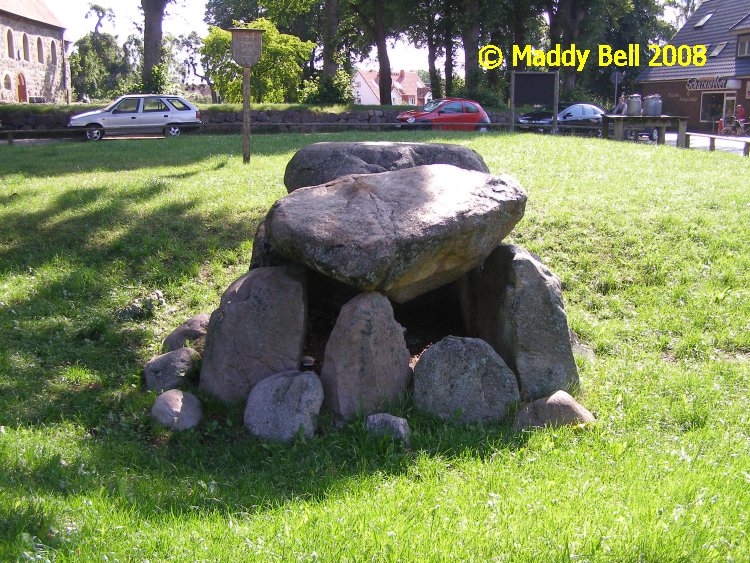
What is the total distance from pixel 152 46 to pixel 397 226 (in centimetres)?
2422

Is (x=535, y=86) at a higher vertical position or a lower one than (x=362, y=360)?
higher

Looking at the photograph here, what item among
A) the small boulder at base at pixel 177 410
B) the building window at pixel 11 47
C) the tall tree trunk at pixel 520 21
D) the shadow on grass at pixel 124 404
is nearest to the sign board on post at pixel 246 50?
the shadow on grass at pixel 124 404

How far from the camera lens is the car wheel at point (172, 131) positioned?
21.4m

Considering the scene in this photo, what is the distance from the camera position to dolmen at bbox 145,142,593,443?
549 cm

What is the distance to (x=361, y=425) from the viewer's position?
5273mm

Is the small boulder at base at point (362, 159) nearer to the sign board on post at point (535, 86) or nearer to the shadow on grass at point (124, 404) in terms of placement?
the shadow on grass at point (124, 404)

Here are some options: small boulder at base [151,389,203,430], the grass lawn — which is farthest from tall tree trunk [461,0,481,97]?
small boulder at base [151,389,203,430]

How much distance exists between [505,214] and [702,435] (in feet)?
7.12

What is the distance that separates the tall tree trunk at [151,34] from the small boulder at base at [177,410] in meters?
23.5

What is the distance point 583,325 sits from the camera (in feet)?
24.3

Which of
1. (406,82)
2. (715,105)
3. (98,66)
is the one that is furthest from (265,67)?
(406,82)

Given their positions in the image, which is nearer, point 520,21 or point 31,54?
point 520,21

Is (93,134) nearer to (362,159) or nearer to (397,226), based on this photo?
(362,159)

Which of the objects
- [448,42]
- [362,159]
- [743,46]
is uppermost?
[448,42]
